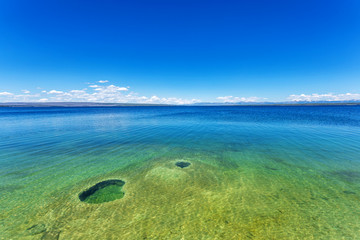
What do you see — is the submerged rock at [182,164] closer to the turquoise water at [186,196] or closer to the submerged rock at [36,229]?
the turquoise water at [186,196]

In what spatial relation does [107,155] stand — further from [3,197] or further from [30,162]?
[3,197]

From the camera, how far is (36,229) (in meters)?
6.09

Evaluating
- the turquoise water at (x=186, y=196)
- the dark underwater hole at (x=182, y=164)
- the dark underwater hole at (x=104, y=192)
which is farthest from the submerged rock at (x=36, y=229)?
the dark underwater hole at (x=182, y=164)

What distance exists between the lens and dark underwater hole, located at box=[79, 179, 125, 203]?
27.1 feet

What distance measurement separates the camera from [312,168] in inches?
471

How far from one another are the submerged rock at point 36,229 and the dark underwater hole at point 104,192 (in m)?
1.93

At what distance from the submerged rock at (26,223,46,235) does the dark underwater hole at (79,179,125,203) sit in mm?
1929

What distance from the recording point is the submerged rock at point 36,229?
5.95m

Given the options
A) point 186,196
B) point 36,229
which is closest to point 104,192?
point 36,229

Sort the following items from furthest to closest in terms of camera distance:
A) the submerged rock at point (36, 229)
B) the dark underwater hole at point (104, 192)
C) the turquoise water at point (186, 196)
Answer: the dark underwater hole at point (104, 192) < the turquoise water at point (186, 196) < the submerged rock at point (36, 229)

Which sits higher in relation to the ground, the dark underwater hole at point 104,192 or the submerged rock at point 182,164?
the dark underwater hole at point 104,192

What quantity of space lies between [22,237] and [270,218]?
10.7 metres

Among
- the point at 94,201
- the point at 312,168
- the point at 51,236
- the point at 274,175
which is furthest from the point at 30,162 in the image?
the point at 312,168

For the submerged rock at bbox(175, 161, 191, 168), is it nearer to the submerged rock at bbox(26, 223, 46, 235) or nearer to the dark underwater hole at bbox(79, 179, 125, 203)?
the dark underwater hole at bbox(79, 179, 125, 203)
